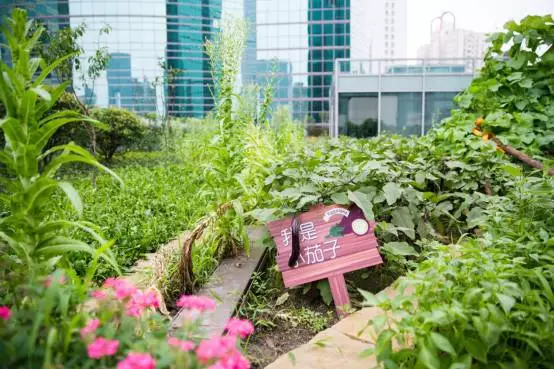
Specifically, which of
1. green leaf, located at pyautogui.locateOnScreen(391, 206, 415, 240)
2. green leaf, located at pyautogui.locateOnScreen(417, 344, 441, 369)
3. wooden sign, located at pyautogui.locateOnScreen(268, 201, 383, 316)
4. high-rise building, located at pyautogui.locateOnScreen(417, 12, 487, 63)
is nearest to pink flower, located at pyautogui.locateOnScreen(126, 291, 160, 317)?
green leaf, located at pyautogui.locateOnScreen(417, 344, 441, 369)

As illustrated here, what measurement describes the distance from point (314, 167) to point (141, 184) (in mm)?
3217

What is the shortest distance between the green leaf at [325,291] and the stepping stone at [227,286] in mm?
374

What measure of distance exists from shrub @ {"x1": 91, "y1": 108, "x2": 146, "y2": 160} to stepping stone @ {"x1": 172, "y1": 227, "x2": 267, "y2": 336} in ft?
27.8

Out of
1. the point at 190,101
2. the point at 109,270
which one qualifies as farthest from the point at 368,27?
the point at 109,270

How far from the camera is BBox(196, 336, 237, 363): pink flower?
99 cm

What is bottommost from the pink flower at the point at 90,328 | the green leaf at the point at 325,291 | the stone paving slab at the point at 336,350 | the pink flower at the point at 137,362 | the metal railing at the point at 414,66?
the stone paving slab at the point at 336,350

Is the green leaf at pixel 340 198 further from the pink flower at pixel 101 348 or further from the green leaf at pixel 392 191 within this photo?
the pink flower at pixel 101 348

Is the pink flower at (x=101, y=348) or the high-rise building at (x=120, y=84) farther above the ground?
the high-rise building at (x=120, y=84)

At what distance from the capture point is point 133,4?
1356 inches

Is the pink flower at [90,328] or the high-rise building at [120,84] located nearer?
the pink flower at [90,328]

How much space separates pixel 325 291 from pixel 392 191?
0.61 meters

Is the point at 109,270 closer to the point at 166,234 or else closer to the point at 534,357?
the point at 166,234

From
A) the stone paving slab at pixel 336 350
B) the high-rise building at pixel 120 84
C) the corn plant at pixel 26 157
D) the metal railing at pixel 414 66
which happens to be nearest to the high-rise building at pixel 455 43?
the metal railing at pixel 414 66

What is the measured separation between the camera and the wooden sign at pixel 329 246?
219cm
